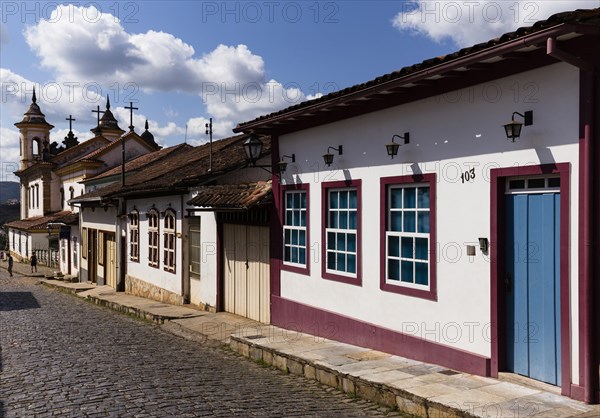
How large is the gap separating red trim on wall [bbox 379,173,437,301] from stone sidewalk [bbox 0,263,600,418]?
919mm

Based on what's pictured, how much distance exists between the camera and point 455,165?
7559 millimetres

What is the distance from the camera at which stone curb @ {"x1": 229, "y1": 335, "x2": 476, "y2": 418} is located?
20.0ft

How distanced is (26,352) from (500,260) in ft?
25.9

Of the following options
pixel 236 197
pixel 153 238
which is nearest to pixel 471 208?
pixel 236 197

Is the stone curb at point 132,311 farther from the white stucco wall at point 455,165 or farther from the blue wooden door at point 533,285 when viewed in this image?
the blue wooden door at point 533,285

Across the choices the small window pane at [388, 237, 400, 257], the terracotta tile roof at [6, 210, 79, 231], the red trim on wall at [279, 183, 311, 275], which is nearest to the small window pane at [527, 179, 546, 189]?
the small window pane at [388, 237, 400, 257]

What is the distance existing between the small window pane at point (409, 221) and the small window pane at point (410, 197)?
0.10m

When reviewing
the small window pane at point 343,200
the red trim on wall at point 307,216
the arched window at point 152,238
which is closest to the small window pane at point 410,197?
the small window pane at point 343,200

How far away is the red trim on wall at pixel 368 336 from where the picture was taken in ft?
24.1

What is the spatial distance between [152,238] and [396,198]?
11.4 m

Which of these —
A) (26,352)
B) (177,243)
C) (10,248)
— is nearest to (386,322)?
(26,352)

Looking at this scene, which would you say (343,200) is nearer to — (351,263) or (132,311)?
(351,263)

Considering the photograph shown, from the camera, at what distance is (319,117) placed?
10.4 m

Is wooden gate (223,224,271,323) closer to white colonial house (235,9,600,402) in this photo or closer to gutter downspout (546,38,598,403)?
white colonial house (235,9,600,402)
